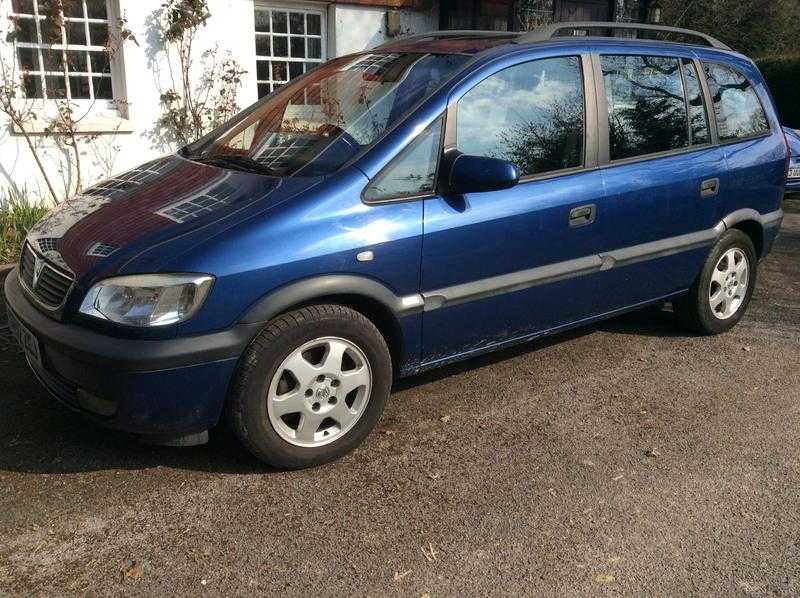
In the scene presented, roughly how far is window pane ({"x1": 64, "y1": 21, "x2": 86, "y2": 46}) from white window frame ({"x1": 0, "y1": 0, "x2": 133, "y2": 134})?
0.05 metres

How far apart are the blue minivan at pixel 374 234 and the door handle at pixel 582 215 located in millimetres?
11

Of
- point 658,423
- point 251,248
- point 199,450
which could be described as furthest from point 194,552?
point 658,423

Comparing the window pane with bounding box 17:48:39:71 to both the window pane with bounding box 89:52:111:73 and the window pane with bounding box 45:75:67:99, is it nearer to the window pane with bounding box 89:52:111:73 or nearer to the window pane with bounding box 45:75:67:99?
the window pane with bounding box 45:75:67:99

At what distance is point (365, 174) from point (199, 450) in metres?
1.46

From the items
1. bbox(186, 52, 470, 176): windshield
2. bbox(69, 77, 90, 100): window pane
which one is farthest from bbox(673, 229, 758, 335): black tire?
bbox(69, 77, 90, 100): window pane

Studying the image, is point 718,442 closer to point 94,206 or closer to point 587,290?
point 587,290

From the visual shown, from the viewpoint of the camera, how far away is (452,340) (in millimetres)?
3672

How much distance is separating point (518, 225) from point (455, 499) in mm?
1369

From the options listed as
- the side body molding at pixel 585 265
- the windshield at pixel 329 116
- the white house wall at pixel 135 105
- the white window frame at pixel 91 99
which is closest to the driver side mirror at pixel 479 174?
the windshield at pixel 329 116

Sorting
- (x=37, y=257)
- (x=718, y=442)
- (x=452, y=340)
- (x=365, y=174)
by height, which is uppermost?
(x=365, y=174)

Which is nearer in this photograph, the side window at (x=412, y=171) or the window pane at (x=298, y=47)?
the side window at (x=412, y=171)

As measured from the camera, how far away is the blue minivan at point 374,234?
2947 millimetres

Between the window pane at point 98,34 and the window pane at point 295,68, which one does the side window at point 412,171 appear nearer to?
the window pane at point 98,34

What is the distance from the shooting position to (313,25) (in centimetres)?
934
